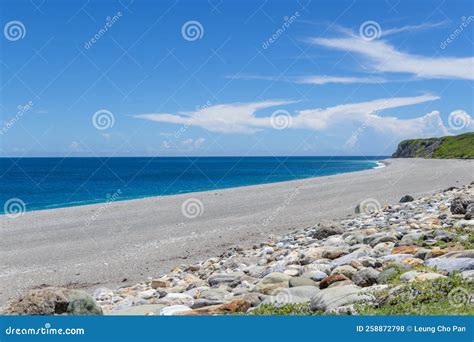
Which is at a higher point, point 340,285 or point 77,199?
point 77,199

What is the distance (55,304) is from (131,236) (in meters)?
16.5

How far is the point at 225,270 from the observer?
580 inches

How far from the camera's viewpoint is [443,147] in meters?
145

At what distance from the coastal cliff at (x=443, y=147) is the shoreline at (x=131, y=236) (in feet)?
311

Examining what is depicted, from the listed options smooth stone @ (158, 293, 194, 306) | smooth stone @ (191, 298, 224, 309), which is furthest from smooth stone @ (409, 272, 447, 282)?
smooth stone @ (158, 293, 194, 306)

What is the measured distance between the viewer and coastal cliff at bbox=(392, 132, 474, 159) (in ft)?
420

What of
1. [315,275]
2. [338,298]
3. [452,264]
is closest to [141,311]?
[315,275]

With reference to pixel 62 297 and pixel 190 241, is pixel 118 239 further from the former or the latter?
pixel 62 297

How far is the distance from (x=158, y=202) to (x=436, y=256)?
33.3 meters

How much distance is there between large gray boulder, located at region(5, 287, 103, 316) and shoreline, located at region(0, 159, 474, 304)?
655 cm

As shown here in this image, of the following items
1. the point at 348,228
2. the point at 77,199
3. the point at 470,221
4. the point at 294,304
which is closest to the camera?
the point at 294,304

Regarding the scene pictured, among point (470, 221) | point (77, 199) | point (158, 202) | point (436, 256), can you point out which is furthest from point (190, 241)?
point (77, 199)

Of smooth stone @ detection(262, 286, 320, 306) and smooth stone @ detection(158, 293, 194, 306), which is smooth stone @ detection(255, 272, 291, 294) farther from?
smooth stone @ detection(158, 293, 194, 306)

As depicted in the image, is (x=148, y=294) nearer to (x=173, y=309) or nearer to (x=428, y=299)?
(x=173, y=309)
